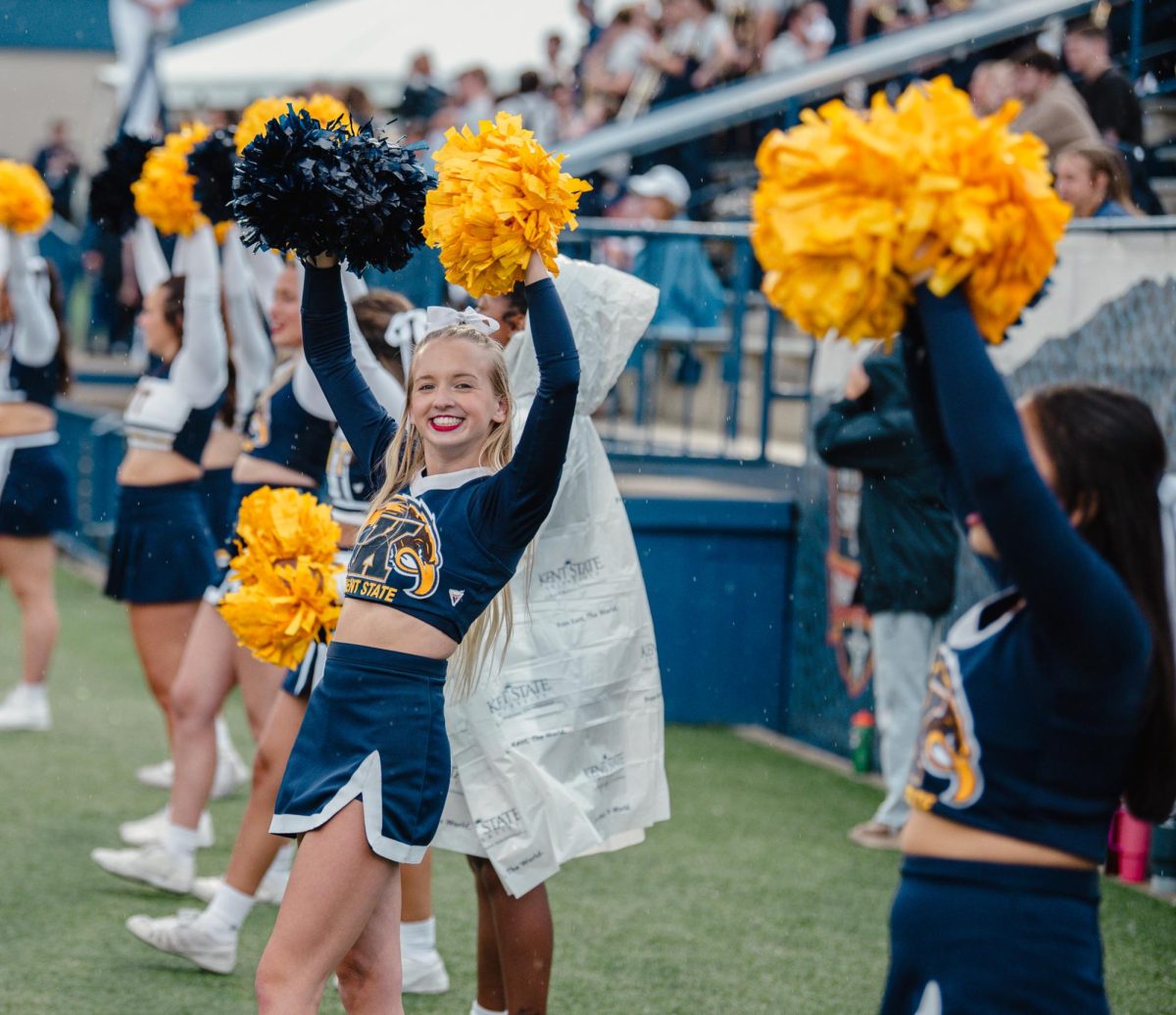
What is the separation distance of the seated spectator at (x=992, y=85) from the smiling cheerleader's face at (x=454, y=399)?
5115 millimetres

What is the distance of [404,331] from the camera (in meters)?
4.03

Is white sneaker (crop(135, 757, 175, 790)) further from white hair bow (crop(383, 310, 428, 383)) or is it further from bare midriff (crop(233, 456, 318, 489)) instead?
white hair bow (crop(383, 310, 428, 383))

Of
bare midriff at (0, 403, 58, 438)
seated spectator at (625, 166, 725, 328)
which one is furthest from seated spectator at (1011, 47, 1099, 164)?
bare midriff at (0, 403, 58, 438)

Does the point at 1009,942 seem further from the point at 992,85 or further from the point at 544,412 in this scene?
the point at 992,85

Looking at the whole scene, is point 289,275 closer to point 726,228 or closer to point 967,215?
point 967,215

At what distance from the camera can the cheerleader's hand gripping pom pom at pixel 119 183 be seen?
537 cm

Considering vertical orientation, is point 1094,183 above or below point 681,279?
above

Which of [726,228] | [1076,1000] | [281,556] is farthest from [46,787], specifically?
[1076,1000]

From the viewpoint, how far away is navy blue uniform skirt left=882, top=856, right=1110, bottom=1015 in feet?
6.48

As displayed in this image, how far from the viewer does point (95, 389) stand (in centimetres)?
1420

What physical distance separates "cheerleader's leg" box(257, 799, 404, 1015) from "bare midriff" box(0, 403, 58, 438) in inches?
177

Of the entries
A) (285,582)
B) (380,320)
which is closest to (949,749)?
(285,582)

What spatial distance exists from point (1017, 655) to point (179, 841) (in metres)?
3.31

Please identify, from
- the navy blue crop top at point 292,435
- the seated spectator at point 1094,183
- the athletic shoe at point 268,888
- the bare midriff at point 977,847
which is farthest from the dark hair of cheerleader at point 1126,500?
the seated spectator at point 1094,183
